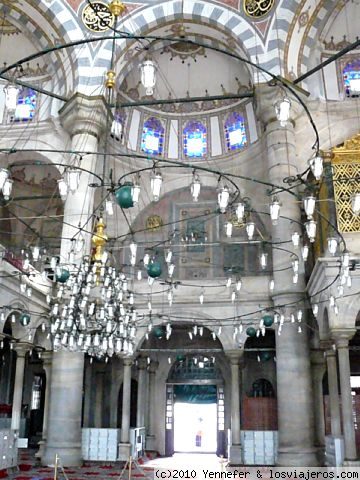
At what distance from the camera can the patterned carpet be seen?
420 inches

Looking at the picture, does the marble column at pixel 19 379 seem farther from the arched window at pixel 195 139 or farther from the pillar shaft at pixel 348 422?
the arched window at pixel 195 139

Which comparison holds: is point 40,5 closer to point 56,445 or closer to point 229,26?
point 229,26

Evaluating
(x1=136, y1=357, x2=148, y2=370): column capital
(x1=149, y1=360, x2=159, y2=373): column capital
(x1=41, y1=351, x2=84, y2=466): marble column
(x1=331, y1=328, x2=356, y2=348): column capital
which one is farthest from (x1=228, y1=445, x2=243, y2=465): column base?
(x1=331, y1=328, x2=356, y2=348): column capital

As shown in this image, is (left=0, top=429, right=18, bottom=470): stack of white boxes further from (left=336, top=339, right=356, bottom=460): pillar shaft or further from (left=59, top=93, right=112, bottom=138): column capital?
(left=59, top=93, right=112, bottom=138): column capital

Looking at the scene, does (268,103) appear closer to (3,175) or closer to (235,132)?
(235,132)

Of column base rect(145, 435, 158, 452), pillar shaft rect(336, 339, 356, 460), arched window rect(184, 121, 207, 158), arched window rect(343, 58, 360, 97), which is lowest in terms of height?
column base rect(145, 435, 158, 452)

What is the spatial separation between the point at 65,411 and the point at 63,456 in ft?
3.28

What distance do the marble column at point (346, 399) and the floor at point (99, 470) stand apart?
379 centimetres

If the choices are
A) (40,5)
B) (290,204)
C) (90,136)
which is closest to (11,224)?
(90,136)

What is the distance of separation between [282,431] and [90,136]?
9.09m

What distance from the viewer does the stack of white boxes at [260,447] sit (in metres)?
13.7

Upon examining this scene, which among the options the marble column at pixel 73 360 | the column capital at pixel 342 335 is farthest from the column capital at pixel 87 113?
the column capital at pixel 342 335

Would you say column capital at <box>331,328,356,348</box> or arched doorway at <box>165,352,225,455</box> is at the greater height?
column capital at <box>331,328,356,348</box>

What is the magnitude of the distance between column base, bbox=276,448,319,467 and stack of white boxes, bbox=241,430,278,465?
5.16 feet
